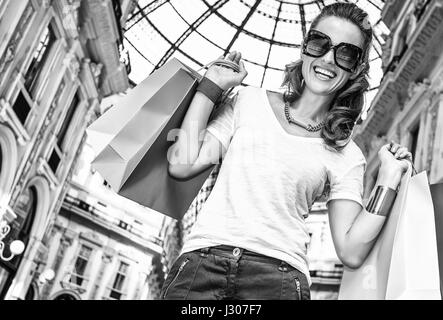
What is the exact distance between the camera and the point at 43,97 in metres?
15.1

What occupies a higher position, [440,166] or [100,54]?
[100,54]

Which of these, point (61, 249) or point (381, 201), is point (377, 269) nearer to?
point (381, 201)

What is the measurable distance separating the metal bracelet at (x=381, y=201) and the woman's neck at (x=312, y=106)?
1.35ft

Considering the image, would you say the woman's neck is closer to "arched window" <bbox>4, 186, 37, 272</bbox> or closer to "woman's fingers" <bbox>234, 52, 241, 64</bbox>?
"woman's fingers" <bbox>234, 52, 241, 64</bbox>

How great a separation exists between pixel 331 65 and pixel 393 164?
1.47 ft

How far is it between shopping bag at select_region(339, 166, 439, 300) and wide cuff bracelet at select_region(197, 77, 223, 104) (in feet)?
2.48

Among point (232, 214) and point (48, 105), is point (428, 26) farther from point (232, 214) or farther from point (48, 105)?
point (232, 214)

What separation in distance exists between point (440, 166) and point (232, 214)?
10207 mm

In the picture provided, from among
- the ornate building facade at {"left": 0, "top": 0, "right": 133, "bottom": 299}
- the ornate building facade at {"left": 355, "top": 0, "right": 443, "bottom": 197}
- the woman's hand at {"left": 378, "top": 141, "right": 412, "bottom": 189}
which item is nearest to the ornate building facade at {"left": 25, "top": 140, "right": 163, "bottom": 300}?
the ornate building facade at {"left": 0, "top": 0, "right": 133, "bottom": 299}

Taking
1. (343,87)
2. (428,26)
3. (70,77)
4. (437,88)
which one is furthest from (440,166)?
(70,77)

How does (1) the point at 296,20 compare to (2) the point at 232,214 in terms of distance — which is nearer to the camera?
(2) the point at 232,214

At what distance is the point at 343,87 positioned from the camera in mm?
2201

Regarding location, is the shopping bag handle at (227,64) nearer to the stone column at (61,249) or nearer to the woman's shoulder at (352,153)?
the woman's shoulder at (352,153)

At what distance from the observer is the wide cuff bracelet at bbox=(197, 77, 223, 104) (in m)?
2.10
